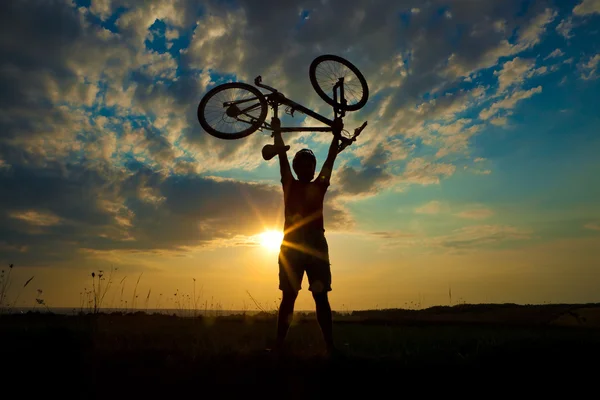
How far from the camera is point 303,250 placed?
550 cm

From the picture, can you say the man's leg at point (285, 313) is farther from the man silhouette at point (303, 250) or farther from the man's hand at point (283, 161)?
the man's hand at point (283, 161)

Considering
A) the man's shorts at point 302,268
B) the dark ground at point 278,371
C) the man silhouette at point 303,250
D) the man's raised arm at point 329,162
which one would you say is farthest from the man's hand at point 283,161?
the dark ground at point 278,371

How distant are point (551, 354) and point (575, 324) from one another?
310 inches

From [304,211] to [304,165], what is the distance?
2.21 feet

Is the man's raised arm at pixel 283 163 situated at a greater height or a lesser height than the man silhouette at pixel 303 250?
greater

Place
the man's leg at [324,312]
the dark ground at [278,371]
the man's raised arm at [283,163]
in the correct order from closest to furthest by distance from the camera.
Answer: the dark ground at [278,371], the man's leg at [324,312], the man's raised arm at [283,163]

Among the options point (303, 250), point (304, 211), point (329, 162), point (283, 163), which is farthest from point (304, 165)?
point (303, 250)

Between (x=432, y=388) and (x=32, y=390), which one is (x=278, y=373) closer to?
(x=432, y=388)

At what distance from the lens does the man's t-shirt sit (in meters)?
5.60

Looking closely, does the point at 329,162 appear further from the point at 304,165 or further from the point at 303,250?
the point at 303,250

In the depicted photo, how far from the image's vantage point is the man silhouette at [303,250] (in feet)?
17.9

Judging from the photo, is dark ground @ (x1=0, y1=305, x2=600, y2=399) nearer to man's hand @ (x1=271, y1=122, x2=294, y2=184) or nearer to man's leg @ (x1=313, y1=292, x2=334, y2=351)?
man's leg @ (x1=313, y1=292, x2=334, y2=351)

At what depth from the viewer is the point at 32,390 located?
3738 millimetres

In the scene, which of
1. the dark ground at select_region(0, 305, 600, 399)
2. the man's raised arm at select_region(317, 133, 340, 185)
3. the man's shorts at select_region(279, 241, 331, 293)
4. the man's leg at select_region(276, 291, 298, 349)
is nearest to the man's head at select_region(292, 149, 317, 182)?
the man's raised arm at select_region(317, 133, 340, 185)
